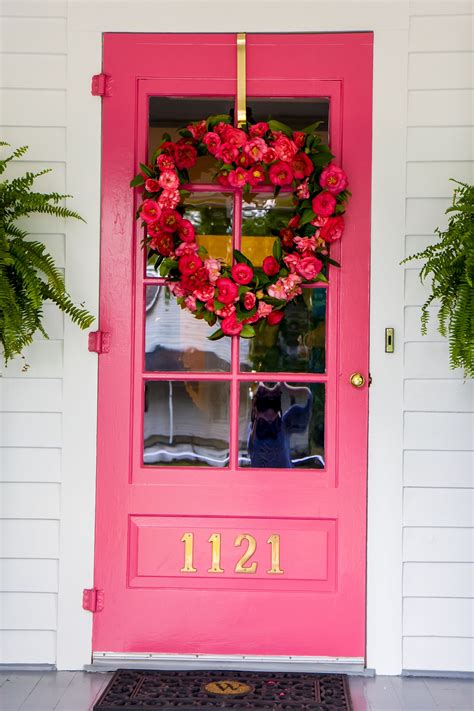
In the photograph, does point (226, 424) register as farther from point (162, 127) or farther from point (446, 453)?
point (162, 127)

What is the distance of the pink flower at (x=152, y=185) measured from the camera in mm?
3242

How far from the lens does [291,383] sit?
3363 mm

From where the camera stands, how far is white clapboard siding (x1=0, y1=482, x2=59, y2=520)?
3367 millimetres

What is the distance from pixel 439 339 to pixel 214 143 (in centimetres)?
112

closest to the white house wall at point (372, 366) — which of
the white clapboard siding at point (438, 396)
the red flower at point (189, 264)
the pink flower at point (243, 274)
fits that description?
the white clapboard siding at point (438, 396)

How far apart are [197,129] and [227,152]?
158 millimetres

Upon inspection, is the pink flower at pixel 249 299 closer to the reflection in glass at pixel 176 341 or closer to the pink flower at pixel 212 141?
the reflection in glass at pixel 176 341

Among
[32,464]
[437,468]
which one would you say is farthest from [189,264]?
[437,468]

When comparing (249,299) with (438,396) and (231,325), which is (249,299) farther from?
(438,396)

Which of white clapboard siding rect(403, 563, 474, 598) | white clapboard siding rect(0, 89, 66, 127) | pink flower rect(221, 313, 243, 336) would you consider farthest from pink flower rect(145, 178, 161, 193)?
white clapboard siding rect(403, 563, 474, 598)

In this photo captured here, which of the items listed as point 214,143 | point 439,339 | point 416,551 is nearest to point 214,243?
point 214,143

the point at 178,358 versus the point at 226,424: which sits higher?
the point at 178,358

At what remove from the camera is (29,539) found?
3367mm

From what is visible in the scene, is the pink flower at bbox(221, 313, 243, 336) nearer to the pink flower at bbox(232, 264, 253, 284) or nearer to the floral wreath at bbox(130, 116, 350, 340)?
the floral wreath at bbox(130, 116, 350, 340)
